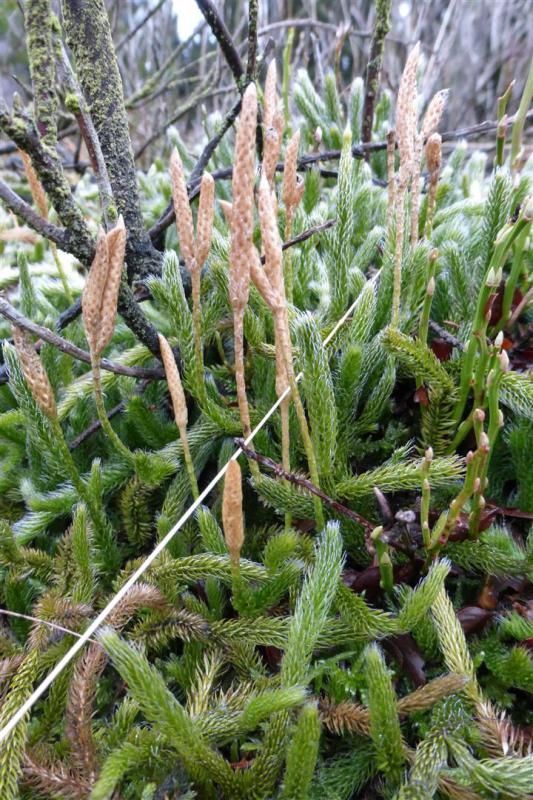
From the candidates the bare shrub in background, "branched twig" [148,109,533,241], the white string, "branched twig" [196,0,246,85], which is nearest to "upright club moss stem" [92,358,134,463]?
the white string

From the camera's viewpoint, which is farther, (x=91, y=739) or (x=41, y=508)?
(x=41, y=508)

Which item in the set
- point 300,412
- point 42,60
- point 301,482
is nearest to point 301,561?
point 301,482

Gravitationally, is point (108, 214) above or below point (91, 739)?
above

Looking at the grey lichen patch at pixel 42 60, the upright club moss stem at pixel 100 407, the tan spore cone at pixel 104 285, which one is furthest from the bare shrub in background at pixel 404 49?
the tan spore cone at pixel 104 285

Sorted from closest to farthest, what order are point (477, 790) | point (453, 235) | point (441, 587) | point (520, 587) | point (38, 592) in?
point (477, 790)
point (441, 587)
point (520, 587)
point (38, 592)
point (453, 235)

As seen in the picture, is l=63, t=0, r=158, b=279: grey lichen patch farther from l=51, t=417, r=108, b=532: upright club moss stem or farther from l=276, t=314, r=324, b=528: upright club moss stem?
l=276, t=314, r=324, b=528: upright club moss stem

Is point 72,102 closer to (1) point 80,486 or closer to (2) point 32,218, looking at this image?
(2) point 32,218

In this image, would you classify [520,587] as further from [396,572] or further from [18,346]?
[18,346]

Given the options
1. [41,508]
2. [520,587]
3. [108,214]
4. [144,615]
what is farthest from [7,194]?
[520,587]
